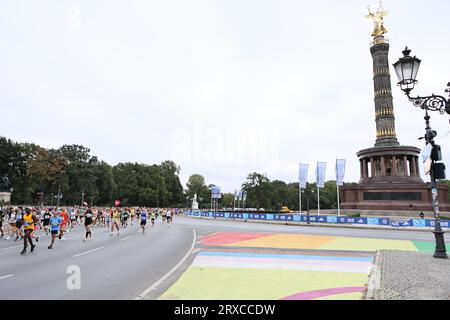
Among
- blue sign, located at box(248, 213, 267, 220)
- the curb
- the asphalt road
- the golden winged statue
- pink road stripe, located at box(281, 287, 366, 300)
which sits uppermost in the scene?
the golden winged statue

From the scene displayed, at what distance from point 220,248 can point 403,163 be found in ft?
169

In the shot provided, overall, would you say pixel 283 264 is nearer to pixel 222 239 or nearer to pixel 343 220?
pixel 222 239

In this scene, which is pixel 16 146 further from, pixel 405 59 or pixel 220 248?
pixel 405 59

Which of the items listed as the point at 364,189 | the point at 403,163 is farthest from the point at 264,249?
the point at 403,163

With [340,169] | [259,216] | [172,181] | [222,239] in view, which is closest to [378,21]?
[340,169]

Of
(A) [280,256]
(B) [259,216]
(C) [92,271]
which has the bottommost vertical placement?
(C) [92,271]

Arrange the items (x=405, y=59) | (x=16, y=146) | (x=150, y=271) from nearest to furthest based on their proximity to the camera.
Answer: (x=405, y=59), (x=150, y=271), (x=16, y=146)

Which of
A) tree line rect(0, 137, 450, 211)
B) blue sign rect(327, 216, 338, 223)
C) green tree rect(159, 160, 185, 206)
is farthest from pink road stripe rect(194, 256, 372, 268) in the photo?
green tree rect(159, 160, 185, 206)

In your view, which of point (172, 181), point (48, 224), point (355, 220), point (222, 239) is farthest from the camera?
point (172, 181)

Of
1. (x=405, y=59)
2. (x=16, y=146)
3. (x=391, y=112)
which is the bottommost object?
(x=405, y=59)

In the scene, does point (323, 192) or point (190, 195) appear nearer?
point (323, 192)

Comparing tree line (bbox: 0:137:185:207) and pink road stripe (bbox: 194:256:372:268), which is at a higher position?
tree line (bbox: 0:137:185:207)

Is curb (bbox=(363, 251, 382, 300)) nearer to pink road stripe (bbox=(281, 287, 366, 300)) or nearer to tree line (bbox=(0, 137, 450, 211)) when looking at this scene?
pink road stripe (bbox=(281, 287, 366, 300))
